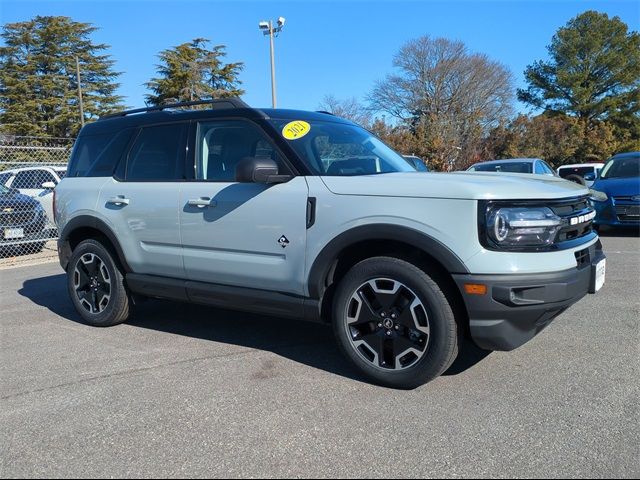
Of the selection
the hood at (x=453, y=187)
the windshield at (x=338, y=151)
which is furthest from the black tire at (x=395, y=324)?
the windshield at (x=338, y=151)

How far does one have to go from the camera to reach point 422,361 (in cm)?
325

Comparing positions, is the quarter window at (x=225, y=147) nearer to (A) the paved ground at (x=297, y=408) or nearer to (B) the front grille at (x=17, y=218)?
(A) the paved ground at (x=297, y=408)

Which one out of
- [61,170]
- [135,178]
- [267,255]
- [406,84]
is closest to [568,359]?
[267,255]

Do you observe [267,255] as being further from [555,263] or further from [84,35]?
[84,35]

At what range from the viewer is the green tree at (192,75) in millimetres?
38625

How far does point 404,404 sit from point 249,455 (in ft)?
3.29

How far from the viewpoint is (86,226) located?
5.02m

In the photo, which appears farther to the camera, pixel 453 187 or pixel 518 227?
pixel 453 187

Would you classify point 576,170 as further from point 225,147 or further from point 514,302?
point 514,302

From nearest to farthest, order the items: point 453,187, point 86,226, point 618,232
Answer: point 453,187
point 86,226
point 618,232

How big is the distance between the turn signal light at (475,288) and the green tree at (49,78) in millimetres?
47216

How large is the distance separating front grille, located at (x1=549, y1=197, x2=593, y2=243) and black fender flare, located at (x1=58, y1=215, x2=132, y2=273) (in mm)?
3516

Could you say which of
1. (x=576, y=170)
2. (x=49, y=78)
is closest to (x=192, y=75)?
(x=49, y=78)

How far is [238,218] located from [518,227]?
76.4 inches
